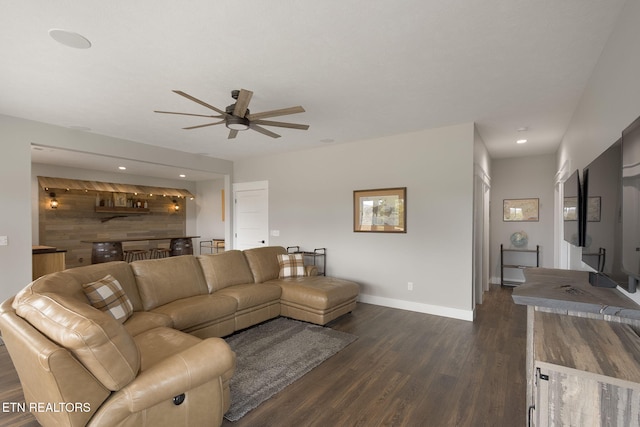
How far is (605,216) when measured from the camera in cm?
186

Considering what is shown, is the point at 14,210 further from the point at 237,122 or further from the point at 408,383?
the point at 408,383

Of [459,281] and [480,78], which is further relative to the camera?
[459,281]

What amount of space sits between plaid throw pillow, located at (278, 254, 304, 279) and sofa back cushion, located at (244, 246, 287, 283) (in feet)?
0.25

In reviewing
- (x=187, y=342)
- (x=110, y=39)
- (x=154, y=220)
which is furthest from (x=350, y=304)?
(x=154, y=220)

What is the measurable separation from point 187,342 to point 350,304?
Answer: 2.51 metres

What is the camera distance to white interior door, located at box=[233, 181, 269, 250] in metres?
6.36

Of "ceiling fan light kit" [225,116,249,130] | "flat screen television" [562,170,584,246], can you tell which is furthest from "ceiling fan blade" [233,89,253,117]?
"flat screen television" [562,170,584,246]

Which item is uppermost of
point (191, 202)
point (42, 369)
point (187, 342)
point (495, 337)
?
point (191, 202)

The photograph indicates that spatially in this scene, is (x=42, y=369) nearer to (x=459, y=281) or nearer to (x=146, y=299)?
(x=146, y=299)

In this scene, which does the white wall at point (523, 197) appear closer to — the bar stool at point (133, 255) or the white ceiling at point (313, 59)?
the white ceiling at point (313, 59)

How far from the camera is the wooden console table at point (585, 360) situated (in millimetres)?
1143

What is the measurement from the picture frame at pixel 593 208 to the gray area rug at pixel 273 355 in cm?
241

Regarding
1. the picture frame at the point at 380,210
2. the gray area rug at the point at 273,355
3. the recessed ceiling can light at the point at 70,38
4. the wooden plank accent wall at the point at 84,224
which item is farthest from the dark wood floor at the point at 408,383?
the wooden plank accent wall at the point at 84,224

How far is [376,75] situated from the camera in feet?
9.02
